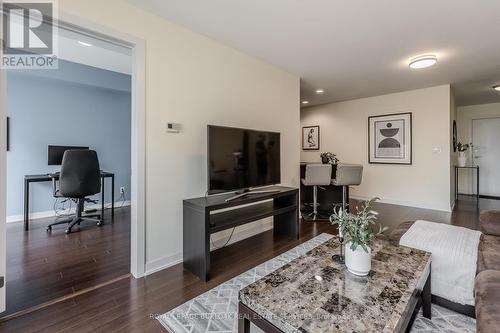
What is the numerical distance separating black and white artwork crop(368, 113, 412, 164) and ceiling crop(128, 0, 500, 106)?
1266 millimetres

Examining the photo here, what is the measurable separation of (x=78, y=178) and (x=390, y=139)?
19.4ft

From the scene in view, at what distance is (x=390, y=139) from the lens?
5.26 meters

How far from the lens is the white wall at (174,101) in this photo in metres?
2.20

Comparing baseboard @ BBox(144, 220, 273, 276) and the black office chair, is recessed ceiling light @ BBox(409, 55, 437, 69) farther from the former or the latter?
the black office chair

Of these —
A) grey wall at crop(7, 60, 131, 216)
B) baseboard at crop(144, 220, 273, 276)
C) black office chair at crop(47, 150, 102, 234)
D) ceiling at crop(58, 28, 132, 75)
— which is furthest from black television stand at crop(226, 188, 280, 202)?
grey wall at crop(7, 60, 131, 216)

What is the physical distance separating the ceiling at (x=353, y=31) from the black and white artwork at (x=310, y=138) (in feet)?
8.84

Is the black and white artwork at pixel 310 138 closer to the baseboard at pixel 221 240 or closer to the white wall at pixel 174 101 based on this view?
the baseboard at pixel 221 240

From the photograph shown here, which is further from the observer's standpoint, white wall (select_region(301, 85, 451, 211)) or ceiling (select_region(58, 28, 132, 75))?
white wall (select_region(301, 85, 451, 211))

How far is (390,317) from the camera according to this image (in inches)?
39.9

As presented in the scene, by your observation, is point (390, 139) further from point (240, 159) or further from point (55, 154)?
point (55, 154)

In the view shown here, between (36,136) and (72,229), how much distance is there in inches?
71.2

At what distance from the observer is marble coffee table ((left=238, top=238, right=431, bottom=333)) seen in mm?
994

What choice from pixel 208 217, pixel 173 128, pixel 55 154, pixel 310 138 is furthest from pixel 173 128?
pixel 310 138

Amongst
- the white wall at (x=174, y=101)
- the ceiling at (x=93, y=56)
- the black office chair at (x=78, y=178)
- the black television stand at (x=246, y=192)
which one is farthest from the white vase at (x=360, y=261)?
the black office chair at (x=78, y=178)
